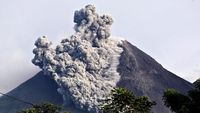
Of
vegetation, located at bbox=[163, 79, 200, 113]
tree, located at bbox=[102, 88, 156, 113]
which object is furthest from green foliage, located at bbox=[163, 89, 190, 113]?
tree, located at bbox=[102, 88, 156, 113]

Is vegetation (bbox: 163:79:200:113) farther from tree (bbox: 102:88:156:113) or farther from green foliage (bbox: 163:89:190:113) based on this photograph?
tree (bbox: 102:88:156:113)

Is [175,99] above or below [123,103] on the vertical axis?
above

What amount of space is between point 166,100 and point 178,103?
226 centimetres

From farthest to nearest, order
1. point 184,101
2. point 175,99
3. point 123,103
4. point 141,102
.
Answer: point 175,99 < point 184,101 < point 141,102 < point 123,103

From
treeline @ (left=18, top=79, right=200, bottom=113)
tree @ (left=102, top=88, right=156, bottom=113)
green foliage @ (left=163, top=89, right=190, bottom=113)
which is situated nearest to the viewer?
treeline @ (left=18, top=79, right=200, bottom=113)

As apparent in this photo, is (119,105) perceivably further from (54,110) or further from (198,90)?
(54,110)

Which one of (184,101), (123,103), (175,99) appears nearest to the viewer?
(123,103)

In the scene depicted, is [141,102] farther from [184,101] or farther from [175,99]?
[184,101]

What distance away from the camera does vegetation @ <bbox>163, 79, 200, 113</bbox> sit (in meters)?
72.6

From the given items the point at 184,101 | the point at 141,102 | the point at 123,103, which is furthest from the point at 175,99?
the point at 123,103

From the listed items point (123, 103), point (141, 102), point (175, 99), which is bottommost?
point (123, 103)

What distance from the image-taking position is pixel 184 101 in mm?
77500

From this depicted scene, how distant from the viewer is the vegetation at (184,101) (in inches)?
→ 2859

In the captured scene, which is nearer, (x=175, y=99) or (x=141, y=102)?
(x=141, y=102)
